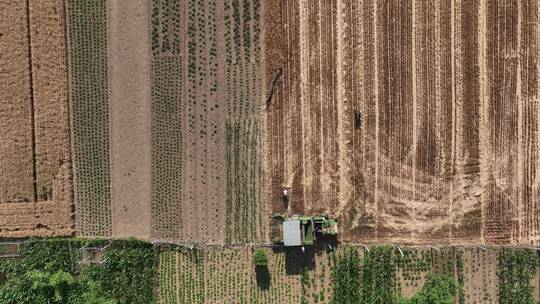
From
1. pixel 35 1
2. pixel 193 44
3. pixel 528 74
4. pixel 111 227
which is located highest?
pixel 35 1

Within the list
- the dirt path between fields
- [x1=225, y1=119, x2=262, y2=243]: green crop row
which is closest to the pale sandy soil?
the dirt path between fields

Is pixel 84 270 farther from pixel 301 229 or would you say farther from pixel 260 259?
pixel 301 229

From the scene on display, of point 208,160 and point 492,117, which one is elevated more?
point 492,117

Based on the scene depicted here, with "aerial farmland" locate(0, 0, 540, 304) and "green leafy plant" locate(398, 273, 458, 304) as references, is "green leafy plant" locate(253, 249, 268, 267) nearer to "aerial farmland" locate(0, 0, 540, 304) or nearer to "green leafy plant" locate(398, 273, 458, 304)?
"aerial farmland" locate(0, 0, 540, 304)

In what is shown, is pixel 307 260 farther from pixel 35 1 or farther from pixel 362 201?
pixel 35 1

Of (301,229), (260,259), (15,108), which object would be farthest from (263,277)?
(15,108)

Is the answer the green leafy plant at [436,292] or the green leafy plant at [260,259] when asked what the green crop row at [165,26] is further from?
the green leafy plant at [436,292]

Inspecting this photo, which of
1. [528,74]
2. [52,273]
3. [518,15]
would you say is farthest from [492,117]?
[52,273]
